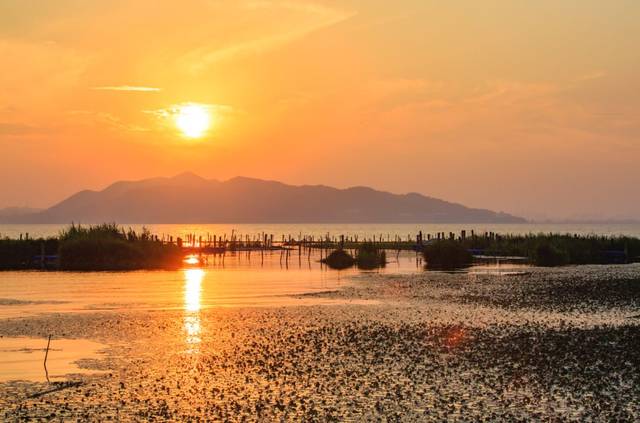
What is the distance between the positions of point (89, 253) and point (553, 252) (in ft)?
156

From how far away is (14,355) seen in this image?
82.1 ft

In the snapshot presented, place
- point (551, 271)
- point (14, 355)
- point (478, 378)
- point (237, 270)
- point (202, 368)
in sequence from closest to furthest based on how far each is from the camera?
point (478, 378) → point (202, 368) → point (14, 355) → point (551, 271) → point (237, 270)

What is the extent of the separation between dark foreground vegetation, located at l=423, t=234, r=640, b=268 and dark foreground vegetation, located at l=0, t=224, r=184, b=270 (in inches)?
1098

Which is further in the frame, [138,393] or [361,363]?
[361,363]

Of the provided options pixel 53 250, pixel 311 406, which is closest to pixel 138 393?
pixel 311 406

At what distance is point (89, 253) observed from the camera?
73375 mm

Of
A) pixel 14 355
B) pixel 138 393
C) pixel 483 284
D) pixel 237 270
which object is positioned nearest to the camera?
pixel 138 393

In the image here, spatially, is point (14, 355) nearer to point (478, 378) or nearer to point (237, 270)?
point (478, 378)

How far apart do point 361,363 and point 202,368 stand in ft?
15.4

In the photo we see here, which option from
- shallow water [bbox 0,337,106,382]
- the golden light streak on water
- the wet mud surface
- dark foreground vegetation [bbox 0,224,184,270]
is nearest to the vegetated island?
dark foreground vegetation [bbox 0,224,184,270]

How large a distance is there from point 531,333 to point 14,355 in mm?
18098

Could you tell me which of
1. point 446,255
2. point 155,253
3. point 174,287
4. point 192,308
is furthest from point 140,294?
point 446,255

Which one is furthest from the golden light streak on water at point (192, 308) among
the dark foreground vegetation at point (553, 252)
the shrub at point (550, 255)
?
the shrub at point (550, 255)

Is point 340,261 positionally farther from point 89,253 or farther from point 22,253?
point 22,253
